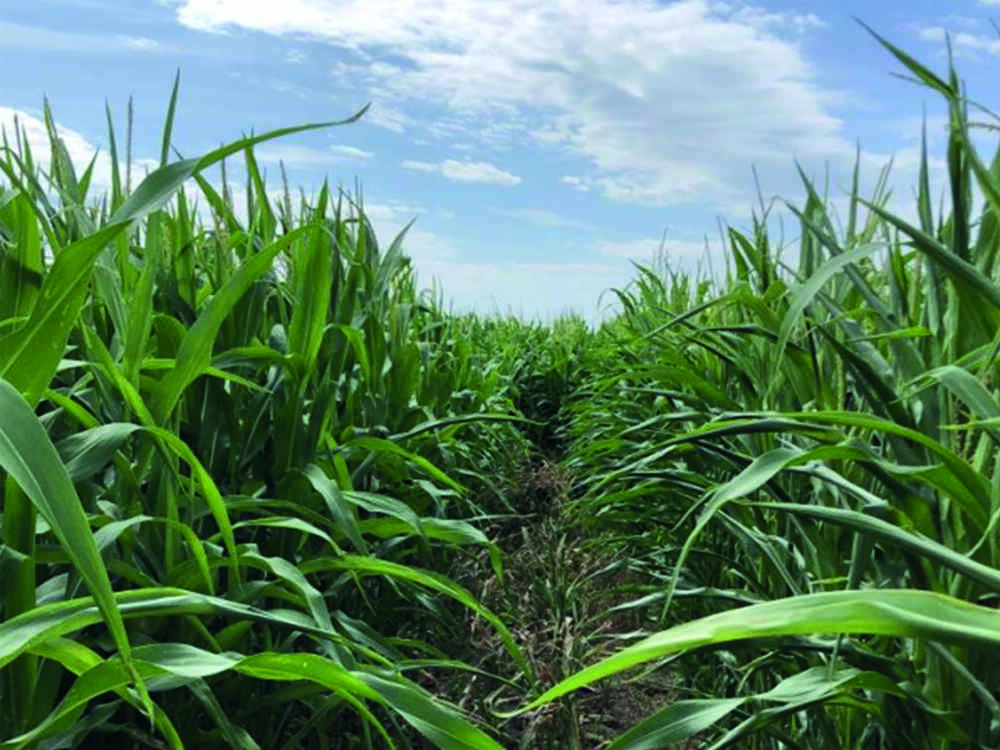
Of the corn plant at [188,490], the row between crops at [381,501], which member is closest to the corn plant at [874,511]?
the row between crops at [381,501]

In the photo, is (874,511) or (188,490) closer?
(874,511)

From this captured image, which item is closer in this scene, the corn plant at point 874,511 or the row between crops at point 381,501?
the corn plant at point 874,511

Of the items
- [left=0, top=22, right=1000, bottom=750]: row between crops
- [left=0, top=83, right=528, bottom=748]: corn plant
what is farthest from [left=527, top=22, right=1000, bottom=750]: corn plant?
[left=0, top=83, right=528, bottom=748]: corn plant

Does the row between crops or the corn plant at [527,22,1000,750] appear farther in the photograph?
A: the row between crops

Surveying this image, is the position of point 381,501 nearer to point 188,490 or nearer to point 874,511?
point 188,490

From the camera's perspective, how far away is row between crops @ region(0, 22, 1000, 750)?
25.7 inches

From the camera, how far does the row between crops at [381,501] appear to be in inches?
25.7

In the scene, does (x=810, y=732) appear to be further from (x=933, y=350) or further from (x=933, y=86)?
(x=933, y=86)

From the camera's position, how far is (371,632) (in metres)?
1.20

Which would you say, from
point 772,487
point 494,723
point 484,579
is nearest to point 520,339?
point 484,579

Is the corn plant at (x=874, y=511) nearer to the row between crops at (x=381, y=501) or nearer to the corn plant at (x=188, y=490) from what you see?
the row between crops at (x=381, y=501)

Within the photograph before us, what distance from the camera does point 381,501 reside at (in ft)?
3.77

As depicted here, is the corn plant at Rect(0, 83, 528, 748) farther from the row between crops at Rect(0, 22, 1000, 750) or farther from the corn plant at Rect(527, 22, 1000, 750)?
the corn plant at Rect(527, 22, 1000, 750)

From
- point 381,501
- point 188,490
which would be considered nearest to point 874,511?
point 381,501
